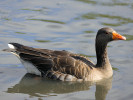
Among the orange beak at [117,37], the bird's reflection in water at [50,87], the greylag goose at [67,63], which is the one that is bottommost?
the bird's reflection in water at [50,87]

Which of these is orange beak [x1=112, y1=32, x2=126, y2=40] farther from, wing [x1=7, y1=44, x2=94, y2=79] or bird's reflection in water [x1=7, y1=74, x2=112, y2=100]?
bird's reflection in water [x1=7, y1=74, x2=112, y2=100]

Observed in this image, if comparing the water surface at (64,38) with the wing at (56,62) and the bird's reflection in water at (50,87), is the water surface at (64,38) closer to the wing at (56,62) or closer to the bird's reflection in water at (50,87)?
the bird's reflection in water at (50,87)

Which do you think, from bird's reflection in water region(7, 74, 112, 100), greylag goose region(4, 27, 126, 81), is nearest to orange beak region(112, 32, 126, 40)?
greylag goose region(4, 27, 126, 81)

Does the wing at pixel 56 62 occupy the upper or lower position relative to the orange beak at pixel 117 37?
lower

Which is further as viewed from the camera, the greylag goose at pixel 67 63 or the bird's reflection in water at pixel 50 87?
the greylag goose at pixel 67 63

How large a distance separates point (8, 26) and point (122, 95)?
7.09m

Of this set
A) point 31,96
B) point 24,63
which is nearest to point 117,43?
point 24,63

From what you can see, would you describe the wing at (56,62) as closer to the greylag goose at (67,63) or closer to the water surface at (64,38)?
the greylag goose at (67,63)

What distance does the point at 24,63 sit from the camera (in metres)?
11.8

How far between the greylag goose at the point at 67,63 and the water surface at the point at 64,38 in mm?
235

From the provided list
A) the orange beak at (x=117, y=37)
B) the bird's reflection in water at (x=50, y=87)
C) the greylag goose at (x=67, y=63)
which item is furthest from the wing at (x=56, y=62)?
the orange beak at (x=117, y=37)

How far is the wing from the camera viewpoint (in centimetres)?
1146

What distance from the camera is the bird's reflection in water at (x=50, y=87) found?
1081 centimetres

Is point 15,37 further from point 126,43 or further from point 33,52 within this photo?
point 126,43
